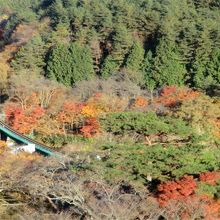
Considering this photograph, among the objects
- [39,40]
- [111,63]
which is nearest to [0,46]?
[39,40]

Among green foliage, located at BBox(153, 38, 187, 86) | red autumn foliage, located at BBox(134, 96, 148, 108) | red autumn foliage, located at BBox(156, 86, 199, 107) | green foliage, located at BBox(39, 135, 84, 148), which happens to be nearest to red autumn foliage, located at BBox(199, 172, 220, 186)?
green foliage, located at BBox(39, 135, 84, 148)

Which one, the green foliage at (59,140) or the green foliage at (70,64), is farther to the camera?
the green foliage at (70,64)

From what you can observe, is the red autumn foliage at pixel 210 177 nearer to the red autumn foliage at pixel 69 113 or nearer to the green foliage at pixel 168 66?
the red autumn foliage at pixel 69 113

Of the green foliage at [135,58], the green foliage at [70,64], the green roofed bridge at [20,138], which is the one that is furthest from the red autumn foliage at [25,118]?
the green foliage at [135,58]

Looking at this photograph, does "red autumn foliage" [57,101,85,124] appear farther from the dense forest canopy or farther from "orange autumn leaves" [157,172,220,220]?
"orange autumn leaves" [157,172,220,220]

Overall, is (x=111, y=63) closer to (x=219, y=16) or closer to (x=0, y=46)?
(x=219, y=16)

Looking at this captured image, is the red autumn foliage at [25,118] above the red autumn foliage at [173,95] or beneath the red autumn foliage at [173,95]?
beneath

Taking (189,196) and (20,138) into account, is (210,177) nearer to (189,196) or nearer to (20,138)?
(189,196)
